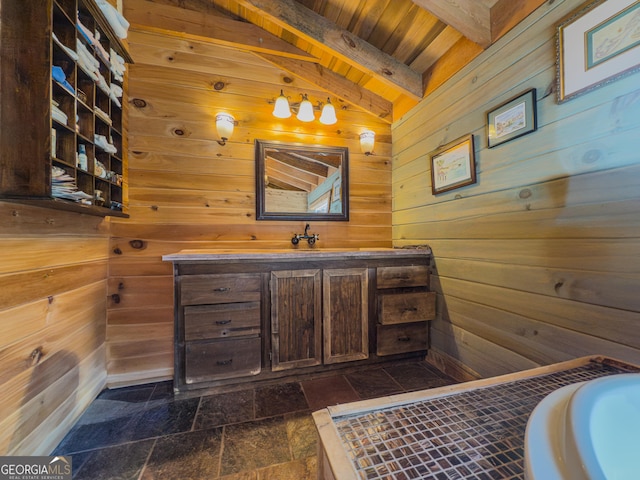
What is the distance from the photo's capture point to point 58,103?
1141 millimetres

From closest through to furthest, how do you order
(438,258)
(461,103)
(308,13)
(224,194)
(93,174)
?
1. (93,174)
2. (461,103)
3. (308,13)
4. (438,258)
5. (224,194)

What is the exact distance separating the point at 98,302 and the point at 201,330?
0.79 m

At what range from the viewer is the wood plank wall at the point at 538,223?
94 cm

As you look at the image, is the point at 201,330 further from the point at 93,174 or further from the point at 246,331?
the point at 93,174

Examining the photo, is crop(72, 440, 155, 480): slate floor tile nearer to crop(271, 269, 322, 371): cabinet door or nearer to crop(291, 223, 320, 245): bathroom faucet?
crop(271, 269, 322, 371): cabinet door

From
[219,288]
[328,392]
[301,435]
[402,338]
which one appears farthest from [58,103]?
[402,338]

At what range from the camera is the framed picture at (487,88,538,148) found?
122cm

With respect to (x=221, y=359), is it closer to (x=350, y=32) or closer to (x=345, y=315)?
(x=345, y=315)

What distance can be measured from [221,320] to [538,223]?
1775 millimetres

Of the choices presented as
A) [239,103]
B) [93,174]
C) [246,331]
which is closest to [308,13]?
[239,103]

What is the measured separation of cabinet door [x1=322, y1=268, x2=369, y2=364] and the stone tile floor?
0.19 m

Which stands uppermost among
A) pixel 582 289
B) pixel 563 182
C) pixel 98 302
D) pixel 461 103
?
pixel 461 103

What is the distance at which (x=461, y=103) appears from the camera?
5.42ft

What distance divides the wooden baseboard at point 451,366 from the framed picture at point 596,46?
5.08 ft
